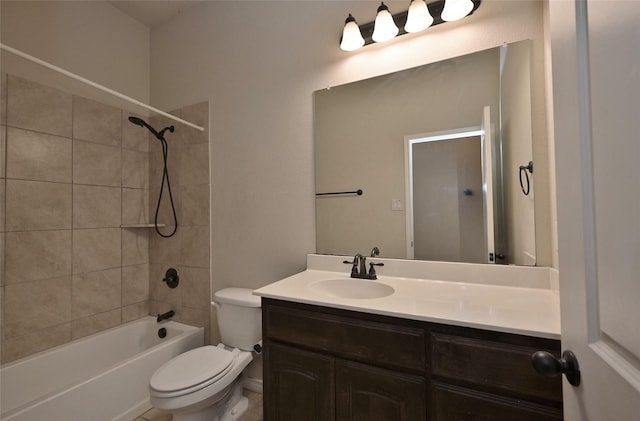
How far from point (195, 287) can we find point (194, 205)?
2.10 ft

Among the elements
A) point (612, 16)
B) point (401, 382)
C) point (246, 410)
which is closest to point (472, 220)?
point (401, 382)

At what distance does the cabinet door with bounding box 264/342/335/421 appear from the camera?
1106mm

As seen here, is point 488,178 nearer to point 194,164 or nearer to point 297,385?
point 297,385

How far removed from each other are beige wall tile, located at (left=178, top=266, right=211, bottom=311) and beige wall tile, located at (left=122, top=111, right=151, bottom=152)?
1.10 metres

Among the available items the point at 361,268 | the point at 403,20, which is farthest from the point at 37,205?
the point at 403,20

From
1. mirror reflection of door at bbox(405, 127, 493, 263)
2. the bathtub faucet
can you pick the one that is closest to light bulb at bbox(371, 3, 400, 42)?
mirror reflection of door at bbox(405, 127, 493, 263)

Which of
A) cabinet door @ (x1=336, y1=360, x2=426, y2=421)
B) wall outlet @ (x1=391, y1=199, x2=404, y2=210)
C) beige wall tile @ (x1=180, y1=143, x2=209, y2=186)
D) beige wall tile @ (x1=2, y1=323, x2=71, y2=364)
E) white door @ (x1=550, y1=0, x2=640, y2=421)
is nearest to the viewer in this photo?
white door @ (x1=550, y1=0, x2=640, y2=421)

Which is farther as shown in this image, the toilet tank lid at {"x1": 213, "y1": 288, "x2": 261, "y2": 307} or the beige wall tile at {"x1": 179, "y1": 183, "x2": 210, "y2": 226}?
the beige wall tile at {"x1": 179, "y1": 183, "x2": 210, "y2": 226}

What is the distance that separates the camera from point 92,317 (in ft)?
6.51

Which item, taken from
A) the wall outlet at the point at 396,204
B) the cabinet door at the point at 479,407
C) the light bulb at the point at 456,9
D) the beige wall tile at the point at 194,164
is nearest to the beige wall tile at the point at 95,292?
the beige wall tile at the point at 194,164

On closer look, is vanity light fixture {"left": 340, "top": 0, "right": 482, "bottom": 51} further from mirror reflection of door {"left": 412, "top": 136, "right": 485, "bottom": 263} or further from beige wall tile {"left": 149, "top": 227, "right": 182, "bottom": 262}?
beige wall tile {"left": 149, "top": 227, "right": 182, "bottom": 262}

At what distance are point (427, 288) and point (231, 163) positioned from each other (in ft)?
4.99

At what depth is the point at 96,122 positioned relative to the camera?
205 centimetres

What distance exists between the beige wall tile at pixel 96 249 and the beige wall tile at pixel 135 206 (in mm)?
138
